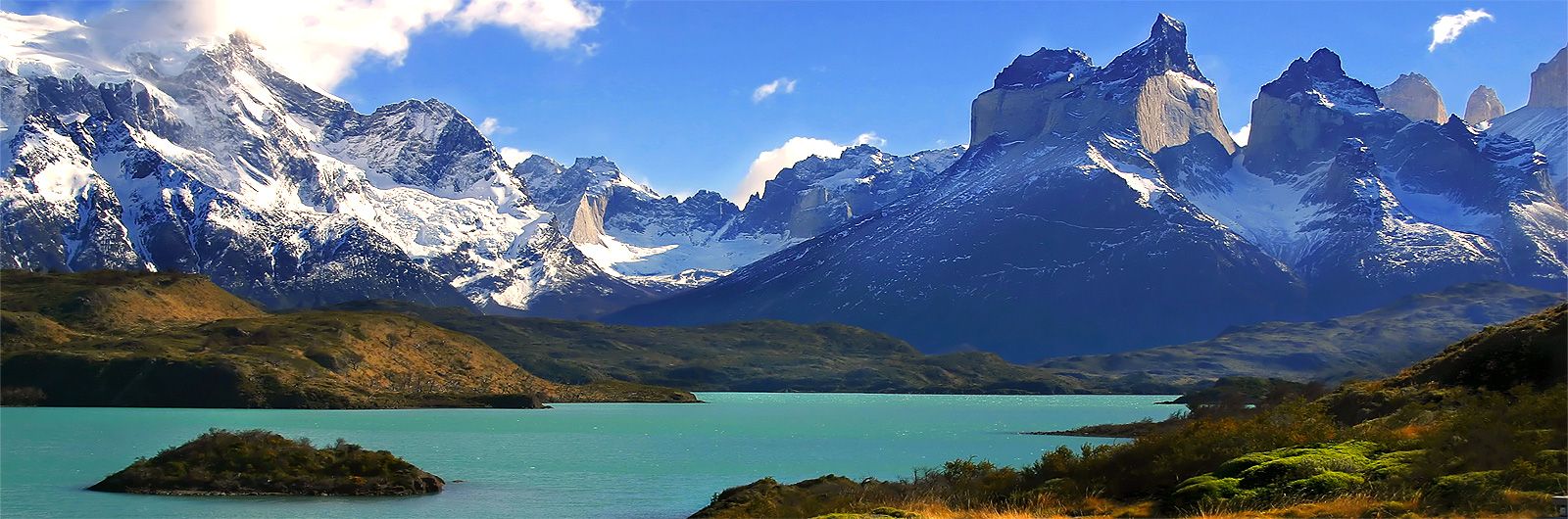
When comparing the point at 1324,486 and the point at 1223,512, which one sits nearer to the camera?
the point at 1223,512

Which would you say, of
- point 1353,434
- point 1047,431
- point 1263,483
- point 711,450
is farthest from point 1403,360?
point 1263,483

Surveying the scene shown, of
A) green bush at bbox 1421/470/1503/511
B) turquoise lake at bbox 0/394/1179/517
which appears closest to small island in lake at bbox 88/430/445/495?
turquoise lake at bbox 0/394/1179/517

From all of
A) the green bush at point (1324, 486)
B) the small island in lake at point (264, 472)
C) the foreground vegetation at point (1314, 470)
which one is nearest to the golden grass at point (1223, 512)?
the foreground vegetation at point (1314, 470)

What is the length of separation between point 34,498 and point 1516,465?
72430 mm

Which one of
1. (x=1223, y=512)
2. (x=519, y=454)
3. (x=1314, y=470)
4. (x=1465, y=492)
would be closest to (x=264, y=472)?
(x=519, y=454)

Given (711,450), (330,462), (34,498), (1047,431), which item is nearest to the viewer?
(34,498)

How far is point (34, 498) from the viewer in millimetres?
76562

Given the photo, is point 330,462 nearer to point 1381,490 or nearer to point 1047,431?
point 1381,490

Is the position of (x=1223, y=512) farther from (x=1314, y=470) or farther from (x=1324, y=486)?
(x=1314, y=470)

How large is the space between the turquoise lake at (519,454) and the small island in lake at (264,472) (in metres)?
2.26

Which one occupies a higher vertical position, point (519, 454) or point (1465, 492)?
point (519, 454)

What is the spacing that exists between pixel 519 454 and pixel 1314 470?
291 feet

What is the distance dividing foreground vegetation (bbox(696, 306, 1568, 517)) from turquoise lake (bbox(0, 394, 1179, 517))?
75.3 ft

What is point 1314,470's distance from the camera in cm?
4209
